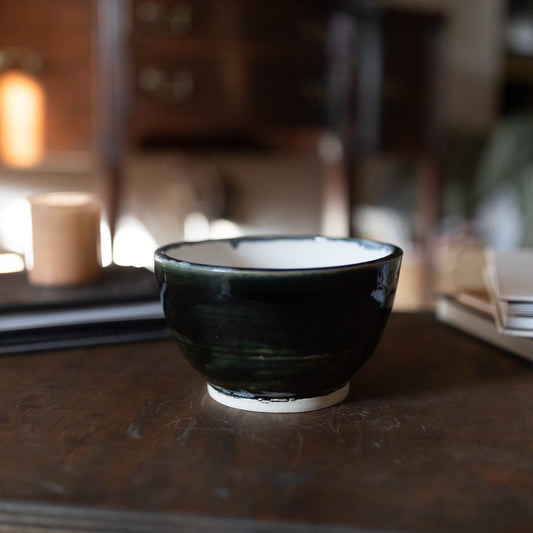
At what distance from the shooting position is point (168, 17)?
4.98ft

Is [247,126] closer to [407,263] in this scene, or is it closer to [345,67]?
[345,67]

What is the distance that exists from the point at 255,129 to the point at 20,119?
0.58 meters

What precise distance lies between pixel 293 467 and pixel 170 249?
0.58 ft

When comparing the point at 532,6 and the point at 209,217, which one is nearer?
the point at 209,217

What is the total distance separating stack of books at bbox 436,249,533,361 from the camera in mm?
446

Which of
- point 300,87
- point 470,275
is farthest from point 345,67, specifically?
point 470,275

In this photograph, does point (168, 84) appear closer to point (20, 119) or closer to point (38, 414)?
point (20, 119)

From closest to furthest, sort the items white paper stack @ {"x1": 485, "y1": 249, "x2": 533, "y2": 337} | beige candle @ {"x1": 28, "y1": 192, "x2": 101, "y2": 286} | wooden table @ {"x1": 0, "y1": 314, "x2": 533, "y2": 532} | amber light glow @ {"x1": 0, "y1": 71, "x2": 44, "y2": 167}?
wooden table @ {"x1": 0, "y1": 314, "x2": 533, "y2": 532} < white paper stack @ {"x1": 485, "y1": 249, "x2": 533, "y2": 337} < beige candle @ {"x1": 28, "y1": 192, "x2": 101, "y2": 286} < amber light glow @ {"x1": 0, "y1": 71, "x2": 44, "y2": 167}

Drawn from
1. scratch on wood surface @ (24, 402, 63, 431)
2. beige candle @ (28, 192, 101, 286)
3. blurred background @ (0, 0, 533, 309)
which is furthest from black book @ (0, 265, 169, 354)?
blurred background @ (0, 0, 533, 309)

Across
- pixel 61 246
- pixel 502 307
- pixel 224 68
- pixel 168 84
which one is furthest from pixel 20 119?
pixel 502 307

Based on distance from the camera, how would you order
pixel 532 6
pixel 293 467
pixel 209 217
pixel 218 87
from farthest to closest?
pixel 532 6
pixel 209 217
pixel 218 87
pixel 293 467

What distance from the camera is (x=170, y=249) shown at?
1.38 feet

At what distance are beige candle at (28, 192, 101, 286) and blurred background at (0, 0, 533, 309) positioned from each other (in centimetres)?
71

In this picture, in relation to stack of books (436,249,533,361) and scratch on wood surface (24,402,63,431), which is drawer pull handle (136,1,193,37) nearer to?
stack of books (436,249,533,361)
